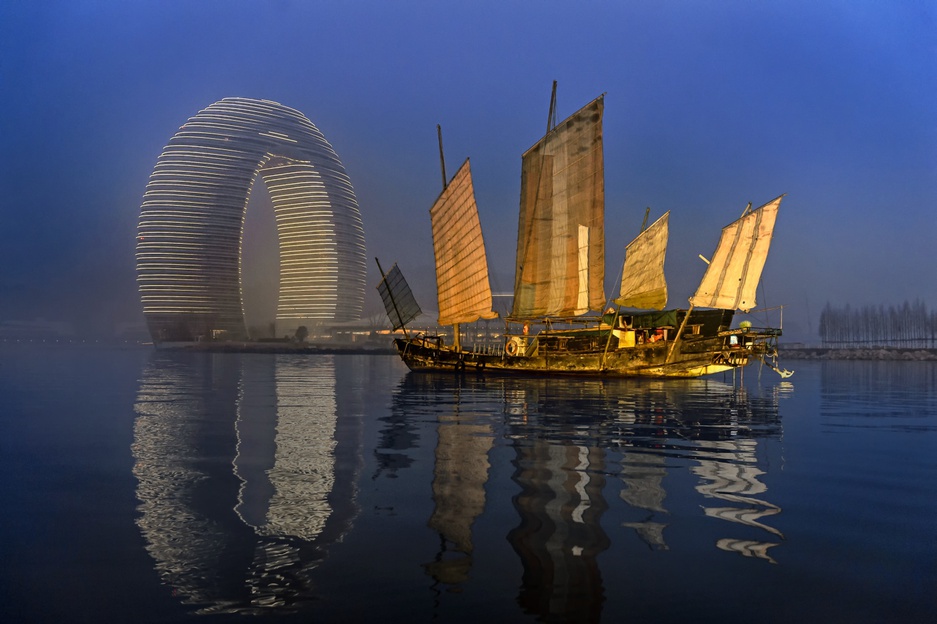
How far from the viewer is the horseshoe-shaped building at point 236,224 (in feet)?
556

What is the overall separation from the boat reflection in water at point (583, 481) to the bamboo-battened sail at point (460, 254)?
22.5 m

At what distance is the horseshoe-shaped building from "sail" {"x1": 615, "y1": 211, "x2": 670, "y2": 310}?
13741 cm

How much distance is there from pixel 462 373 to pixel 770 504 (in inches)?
1600

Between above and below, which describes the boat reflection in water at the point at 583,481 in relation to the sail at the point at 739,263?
below

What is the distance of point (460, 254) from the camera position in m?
46.4

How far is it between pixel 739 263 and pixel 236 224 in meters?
147

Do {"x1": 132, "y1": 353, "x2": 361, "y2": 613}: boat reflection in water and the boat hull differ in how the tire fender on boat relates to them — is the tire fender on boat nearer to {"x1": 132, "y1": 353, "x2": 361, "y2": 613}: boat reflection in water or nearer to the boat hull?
the boat hull

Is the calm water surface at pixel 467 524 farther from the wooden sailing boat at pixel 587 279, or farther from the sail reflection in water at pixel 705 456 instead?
the wooden sailing boat at pixel 587 279

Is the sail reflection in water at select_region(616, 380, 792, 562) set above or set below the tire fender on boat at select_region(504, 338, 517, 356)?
below

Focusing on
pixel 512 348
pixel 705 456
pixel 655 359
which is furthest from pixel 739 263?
pixel 705 456

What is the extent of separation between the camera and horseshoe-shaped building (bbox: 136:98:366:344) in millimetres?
169500

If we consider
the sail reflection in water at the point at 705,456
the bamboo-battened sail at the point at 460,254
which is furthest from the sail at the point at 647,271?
the sail reflection in water at the point at 705,456

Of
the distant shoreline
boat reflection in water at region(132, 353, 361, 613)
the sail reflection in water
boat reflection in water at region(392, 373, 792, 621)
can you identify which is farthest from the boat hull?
the distant shoreline

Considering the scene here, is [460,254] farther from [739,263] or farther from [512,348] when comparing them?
[739,263]
